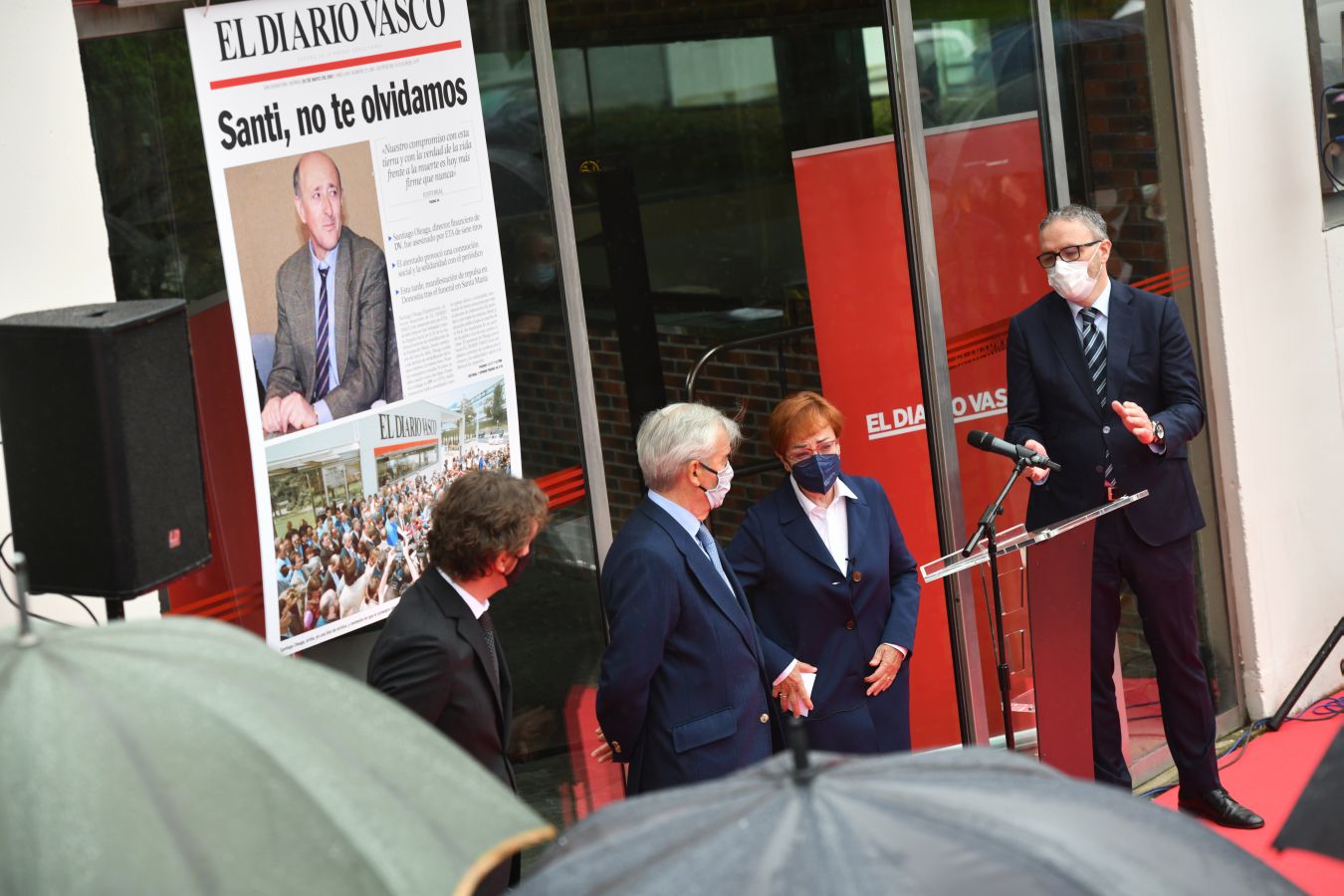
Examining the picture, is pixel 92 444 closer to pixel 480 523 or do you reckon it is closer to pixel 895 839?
pixel 480 523

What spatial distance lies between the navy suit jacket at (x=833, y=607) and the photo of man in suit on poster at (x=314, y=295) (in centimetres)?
117

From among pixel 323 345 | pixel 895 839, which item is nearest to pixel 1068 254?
pixel 323 345

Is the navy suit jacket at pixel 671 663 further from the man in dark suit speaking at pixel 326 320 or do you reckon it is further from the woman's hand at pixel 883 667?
the man in dark suit speaking at pixel 326 320

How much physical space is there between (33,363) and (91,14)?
3.90 feet

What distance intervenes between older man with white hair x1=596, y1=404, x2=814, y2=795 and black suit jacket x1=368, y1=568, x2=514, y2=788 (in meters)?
0.42

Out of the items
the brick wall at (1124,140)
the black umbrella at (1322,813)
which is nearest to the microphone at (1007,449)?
the brick wall at (1124,140)

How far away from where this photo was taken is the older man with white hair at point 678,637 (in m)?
3.90

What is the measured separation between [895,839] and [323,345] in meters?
2.56

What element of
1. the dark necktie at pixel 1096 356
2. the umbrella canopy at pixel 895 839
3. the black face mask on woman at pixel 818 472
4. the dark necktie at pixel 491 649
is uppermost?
the dark necktie at pixel 1096 356

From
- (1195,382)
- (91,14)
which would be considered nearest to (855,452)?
(1195,382)

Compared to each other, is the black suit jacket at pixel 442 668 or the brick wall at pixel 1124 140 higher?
the brick wall at pixel 1124 140

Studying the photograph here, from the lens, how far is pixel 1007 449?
14.3 feet

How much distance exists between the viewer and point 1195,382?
197 inches

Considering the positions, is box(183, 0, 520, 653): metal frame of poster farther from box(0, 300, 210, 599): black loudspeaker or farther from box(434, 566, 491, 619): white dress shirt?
box(0, 300, 210, 599): black loudspeaker
